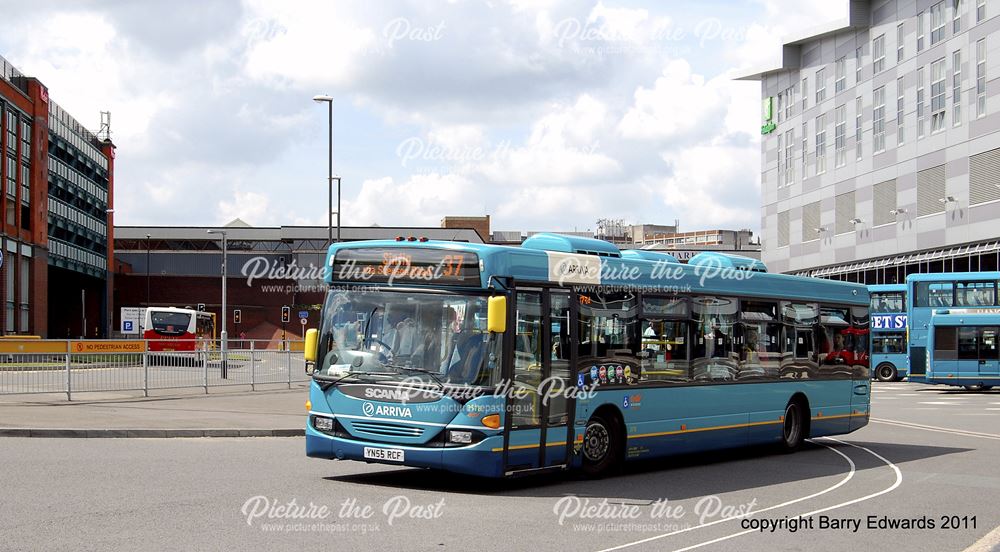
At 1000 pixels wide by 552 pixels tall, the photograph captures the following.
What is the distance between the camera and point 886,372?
48969mm

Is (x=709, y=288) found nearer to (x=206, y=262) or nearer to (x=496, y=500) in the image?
(x=496, y=500)

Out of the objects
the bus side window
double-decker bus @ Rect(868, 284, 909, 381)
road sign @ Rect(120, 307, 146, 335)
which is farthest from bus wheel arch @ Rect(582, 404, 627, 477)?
road sign @ Rect(120, 307, 146, 335)

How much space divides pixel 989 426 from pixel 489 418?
56.0 ft

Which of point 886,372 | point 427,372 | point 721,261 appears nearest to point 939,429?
point 721,261

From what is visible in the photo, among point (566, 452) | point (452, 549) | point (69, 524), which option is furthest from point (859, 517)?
point (69, 524)

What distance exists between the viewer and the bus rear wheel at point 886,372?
1918 inches

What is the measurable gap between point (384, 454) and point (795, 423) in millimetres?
8534

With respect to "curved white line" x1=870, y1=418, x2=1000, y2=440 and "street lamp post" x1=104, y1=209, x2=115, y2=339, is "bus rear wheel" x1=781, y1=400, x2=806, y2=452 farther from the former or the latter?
"street lamp post" x1=104, y1=209, x2=115, y2=339

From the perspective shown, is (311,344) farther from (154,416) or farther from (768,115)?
(768,115)

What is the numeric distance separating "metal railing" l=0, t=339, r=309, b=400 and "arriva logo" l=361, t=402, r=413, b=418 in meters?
13.4

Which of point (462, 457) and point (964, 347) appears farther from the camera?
point (964, 347)

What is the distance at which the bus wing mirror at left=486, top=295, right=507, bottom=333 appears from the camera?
37.9ft

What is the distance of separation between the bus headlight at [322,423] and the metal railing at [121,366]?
41.6ft

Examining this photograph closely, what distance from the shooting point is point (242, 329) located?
9069 cm
